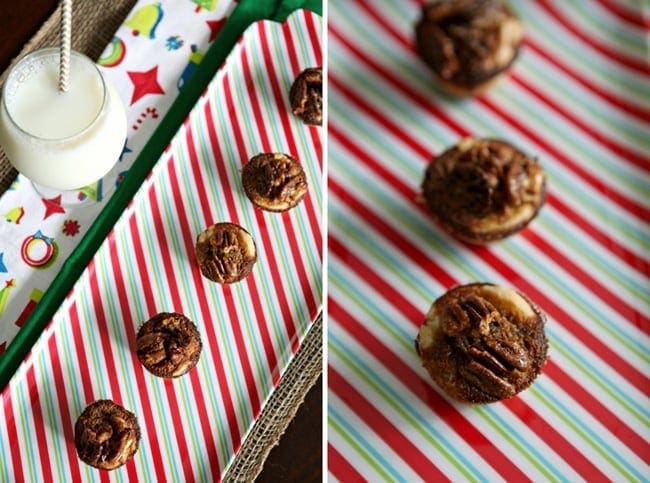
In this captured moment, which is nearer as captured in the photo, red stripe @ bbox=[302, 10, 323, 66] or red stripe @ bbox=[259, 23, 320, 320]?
red stripe @ bbox=[259, 23, 320, 320]

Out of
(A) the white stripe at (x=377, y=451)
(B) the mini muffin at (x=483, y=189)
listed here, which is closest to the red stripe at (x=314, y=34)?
→ (B) the mini muffin at (x=483, y=189)

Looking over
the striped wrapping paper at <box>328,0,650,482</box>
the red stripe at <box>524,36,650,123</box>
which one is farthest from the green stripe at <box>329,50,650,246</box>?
the red stripe at <box>524,36,650,123</box>

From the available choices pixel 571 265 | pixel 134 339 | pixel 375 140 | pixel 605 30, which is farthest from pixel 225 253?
pixel 605 30

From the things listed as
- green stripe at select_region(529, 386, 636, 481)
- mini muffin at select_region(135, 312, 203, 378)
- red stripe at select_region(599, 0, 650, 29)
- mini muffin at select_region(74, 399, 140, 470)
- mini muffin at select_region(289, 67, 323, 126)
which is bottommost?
green stripe at select_region(529, 386, 636, 481)

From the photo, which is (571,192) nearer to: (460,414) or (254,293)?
(460,414)

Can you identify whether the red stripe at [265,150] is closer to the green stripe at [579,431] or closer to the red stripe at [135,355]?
the red stripe at [135,355]

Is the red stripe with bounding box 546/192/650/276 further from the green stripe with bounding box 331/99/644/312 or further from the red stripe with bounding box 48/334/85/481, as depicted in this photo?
the red stripe with bounding box 48/334/85/481

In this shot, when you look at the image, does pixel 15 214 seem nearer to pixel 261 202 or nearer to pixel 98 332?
pixel 98 332
